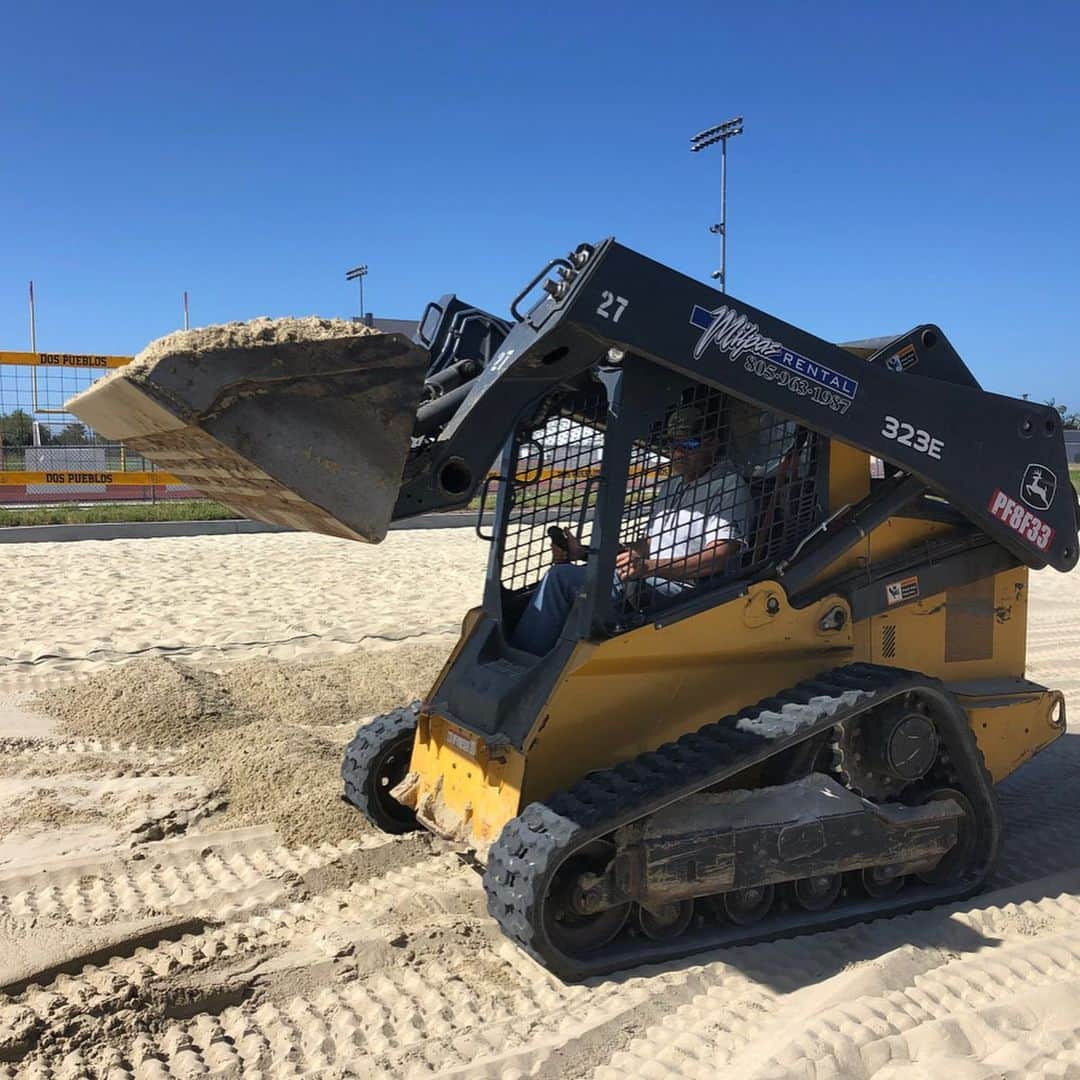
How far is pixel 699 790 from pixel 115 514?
1325cm

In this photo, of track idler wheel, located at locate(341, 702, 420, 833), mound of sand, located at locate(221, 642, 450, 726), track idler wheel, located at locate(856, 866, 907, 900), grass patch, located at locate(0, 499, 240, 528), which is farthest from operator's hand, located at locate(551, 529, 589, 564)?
grass patch, located at locate(0, 499, 240, 528)

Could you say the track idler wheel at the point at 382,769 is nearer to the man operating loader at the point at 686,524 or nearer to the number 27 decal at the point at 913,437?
the man operating loader at the point at 686,524

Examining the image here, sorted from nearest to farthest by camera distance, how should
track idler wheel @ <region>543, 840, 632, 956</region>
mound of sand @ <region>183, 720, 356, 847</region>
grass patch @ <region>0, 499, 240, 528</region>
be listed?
track idler wheel @ <region>543, 840, 632, 956</region>, mound of sand @ <region>183, 720, 356, 847</region>, grass patch @ <region>0, 499, 240, 528</region>

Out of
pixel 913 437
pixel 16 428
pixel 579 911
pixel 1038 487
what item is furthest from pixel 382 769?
pixel 16 428

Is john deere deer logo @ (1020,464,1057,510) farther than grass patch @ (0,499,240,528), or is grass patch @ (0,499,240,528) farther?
grass patch @ (0,499,240,528)

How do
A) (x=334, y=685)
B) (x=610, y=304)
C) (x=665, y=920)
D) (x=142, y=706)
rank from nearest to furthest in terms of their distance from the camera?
(x=610, y=304) < (x=665, y=920) < (x=142, y=706) < (x=334, y=685)

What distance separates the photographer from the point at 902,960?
356 centimetres

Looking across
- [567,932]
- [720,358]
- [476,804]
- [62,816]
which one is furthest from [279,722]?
[720,358]

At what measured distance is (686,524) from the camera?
4.09m

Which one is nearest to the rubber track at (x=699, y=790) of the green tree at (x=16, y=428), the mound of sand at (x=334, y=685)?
the mound of sand at (x=334, y=685)

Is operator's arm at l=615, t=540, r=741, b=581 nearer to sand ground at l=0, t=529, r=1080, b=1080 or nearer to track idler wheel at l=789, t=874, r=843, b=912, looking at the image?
track idler wheel at l=789, t=874, r=843, b=912

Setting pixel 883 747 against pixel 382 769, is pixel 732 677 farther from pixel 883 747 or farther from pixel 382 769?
pixel 382 769

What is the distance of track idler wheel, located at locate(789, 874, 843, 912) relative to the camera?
12.8 feet

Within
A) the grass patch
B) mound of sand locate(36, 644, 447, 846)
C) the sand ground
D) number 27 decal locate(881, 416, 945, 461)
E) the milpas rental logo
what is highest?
the milpas rental logo
